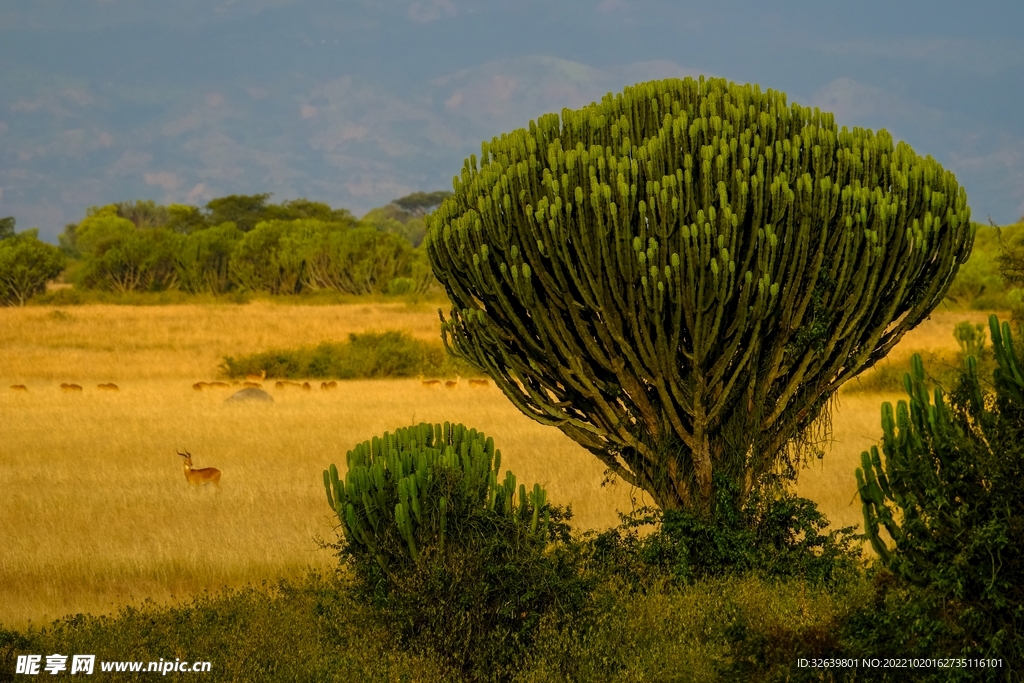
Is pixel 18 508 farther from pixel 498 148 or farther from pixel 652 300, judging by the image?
pixel 652 300

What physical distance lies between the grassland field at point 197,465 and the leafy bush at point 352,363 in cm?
126

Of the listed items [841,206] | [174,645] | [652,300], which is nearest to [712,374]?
[652,300]

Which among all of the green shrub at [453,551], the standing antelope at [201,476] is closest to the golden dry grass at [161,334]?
the standing antelope at [201,476]

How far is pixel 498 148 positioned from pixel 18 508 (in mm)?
6954

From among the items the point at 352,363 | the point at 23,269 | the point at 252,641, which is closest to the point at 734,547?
the point at 252,641

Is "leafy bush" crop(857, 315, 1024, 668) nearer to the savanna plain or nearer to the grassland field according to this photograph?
the savanna plain

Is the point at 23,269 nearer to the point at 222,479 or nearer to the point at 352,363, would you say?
the point at 352,363

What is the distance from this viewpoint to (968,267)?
156 feet

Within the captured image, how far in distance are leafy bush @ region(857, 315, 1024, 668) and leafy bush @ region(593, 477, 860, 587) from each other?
→ 7.94 ft

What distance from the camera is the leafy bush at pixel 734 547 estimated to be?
28.2 feet

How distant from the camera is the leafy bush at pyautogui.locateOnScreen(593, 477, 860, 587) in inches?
338

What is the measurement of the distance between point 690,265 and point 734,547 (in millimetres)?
2297

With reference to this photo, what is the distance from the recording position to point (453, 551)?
294 inches

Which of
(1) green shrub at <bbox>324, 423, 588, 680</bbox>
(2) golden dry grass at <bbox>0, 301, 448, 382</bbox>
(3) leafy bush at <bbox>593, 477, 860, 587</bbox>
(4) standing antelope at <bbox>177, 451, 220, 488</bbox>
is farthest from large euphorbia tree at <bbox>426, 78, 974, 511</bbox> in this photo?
(2) golden dry grass at <bbox>0, 301, 448, 382</bbox>
